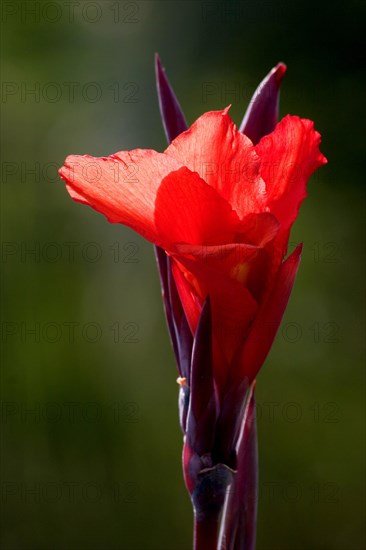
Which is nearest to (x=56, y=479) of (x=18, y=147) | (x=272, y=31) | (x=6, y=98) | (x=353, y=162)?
(x=18, y=147)

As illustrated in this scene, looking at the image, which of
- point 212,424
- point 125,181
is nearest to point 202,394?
point 212,424

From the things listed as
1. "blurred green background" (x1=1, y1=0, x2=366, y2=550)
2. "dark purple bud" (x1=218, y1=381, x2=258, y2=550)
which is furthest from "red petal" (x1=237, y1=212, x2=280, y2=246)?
"blurred green background" (x1=1, y1=0, x2=366, y2=550)

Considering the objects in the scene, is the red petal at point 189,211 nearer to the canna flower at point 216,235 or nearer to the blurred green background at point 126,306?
the canna flower at point 216,235

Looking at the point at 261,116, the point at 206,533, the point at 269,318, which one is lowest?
Result: the point at 206,533

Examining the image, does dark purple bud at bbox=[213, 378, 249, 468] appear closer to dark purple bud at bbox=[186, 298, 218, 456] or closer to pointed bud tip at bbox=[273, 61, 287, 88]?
dark purple bud at bbox=[186, 298, 218, 456]

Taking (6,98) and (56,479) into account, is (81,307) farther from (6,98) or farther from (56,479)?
(6,98)

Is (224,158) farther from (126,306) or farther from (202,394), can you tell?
(126,306)
